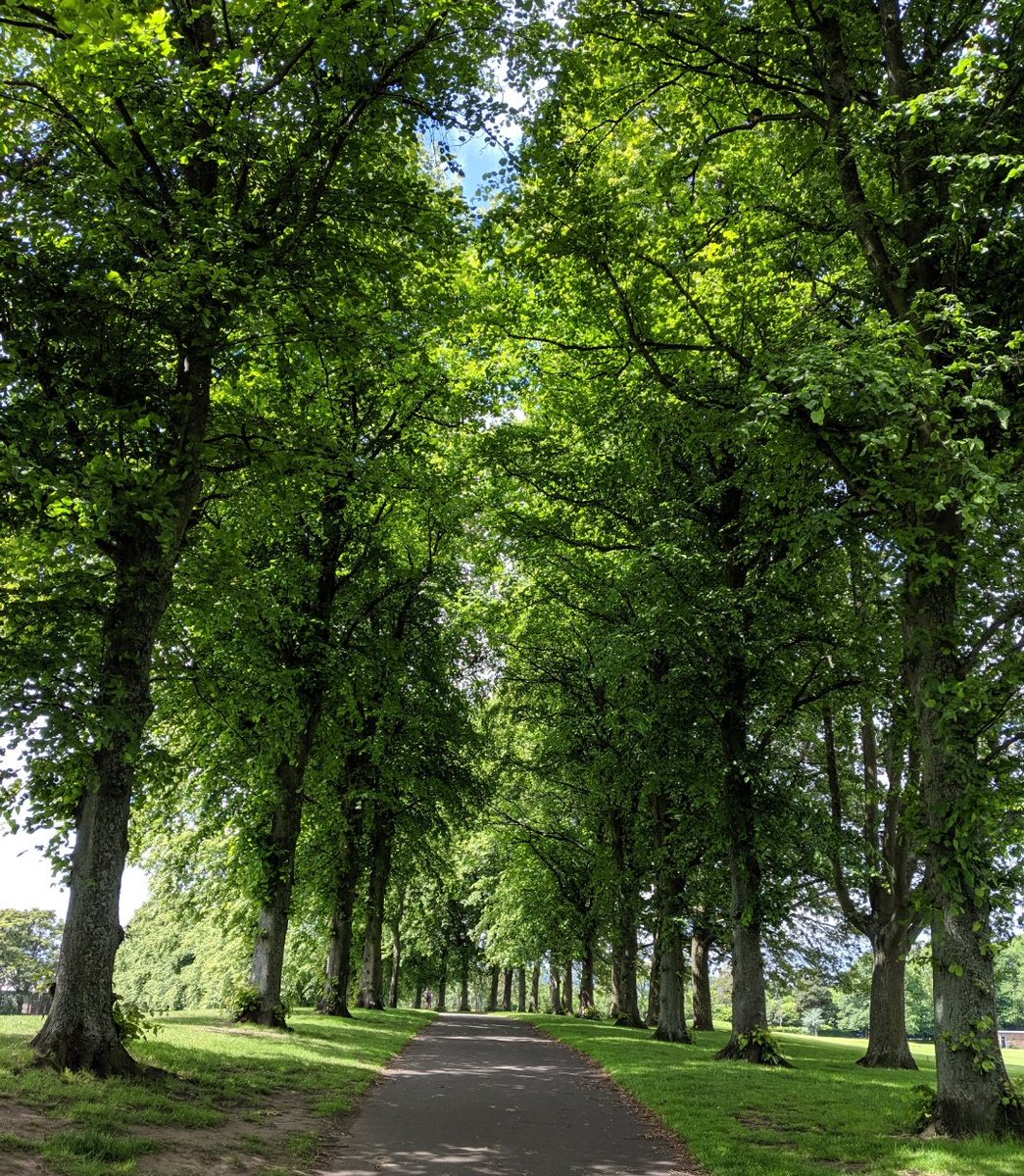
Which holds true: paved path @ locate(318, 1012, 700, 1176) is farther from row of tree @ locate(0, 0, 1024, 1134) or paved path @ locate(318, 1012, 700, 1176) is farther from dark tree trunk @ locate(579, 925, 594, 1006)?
dark tree trunk @ locate(579, 925, 594, 1006)

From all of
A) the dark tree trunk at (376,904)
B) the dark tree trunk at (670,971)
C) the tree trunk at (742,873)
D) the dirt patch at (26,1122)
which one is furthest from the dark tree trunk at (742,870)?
the dirt patch at (26,1122)

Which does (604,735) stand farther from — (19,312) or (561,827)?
(19,312)

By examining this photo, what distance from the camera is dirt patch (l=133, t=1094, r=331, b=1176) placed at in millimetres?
6246

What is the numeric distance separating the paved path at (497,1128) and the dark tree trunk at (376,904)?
1057 centimetres

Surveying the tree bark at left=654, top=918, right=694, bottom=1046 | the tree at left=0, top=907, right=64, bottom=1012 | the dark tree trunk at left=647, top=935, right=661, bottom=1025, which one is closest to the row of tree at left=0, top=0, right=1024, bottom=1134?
the tree bark at left=654, top=918, right=694, bottom=1046

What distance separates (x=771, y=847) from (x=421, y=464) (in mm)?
9874

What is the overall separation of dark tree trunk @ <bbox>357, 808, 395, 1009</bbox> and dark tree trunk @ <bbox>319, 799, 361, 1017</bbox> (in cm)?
128

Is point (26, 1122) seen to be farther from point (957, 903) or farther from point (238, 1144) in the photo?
point (957, 903)

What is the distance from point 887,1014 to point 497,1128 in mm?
13465

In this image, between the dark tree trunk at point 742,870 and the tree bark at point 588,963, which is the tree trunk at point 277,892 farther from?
the tree bark at point 588,963

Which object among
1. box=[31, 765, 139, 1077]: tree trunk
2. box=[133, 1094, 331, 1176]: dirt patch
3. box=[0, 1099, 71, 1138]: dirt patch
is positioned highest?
box=[31, 765, 139, 1077]: tree trunk

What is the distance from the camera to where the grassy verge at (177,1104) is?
238 inches

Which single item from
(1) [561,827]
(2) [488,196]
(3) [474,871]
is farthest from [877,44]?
(3) [474,871]

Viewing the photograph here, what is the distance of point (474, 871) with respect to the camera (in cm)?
4125
